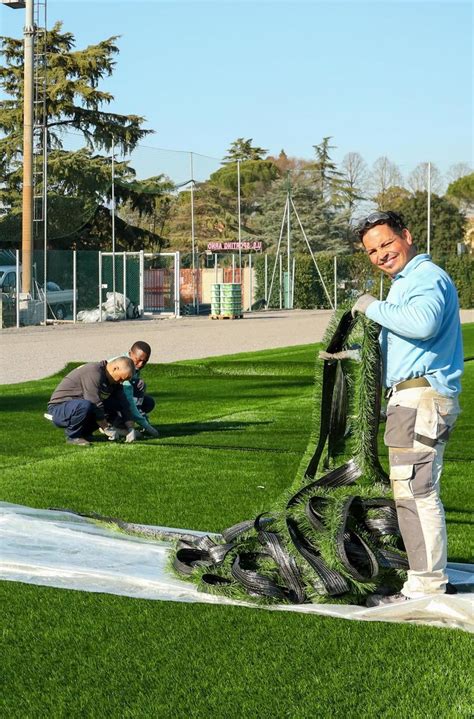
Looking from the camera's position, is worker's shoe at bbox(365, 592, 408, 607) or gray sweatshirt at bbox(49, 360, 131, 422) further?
gray sweatshirt at bbox(49, 360, 131, 422)

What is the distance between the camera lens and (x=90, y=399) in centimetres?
972

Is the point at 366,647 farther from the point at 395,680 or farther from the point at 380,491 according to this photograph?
the point at 380,491

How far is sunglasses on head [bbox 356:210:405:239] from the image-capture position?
15.6 ft

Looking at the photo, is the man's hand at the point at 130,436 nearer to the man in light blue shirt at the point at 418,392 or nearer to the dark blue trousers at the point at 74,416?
the dark blue trousers at the point at 74,416

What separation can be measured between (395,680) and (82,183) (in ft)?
116

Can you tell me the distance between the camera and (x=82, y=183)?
3812cm

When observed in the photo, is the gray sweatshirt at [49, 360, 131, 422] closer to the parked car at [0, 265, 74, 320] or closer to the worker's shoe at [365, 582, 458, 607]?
Result: the worker's shoe at [365, 582, 458, 607]

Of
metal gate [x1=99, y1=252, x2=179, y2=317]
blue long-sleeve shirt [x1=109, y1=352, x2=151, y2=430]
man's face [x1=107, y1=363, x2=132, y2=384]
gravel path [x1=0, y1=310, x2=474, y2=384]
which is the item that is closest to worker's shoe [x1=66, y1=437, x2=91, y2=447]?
blue long-sleeve shirt [x1=109, y1=352, x2=151, y2=430]

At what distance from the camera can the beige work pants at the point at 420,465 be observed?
4684mm

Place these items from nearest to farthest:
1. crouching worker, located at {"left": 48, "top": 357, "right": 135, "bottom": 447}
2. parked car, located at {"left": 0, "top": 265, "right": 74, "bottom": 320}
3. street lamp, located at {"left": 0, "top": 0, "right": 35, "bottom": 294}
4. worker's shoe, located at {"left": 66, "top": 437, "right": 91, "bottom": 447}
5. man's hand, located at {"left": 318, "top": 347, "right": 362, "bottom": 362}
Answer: man's hand, located at {"left": 318, "top": 347, "right": 362, "bottom": 362}
crouching worker, located at {"left": 48, "top": 357, "right": 135, "bottom": 447}
worker's shoe, located at {"left": 66, "top": 437, "right": 91, "bottom": 447}
street lamp, located at {"left": 0, "top": 0, "right": 35, "bottom": 294}
parked car, located at {"left": 0, "top": 265, "right": 74, "bottom": 320}

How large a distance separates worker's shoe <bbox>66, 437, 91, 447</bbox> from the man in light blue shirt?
548 centimetres

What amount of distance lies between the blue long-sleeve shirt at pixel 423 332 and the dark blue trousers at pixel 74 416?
531 cm

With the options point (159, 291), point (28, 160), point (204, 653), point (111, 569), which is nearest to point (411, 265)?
A: point (204, 653)

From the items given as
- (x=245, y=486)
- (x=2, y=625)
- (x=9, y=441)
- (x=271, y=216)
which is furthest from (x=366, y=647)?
(x=271, y=216)
